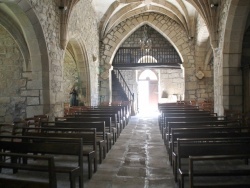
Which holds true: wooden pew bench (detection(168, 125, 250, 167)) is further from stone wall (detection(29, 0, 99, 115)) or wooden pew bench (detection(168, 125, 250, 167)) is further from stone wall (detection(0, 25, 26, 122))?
stone wall (detection(0, 25, 26, 122))

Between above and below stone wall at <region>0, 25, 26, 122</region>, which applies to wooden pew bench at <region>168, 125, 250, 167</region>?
below

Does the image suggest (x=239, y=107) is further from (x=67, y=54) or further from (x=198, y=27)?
(x=67, y=54)

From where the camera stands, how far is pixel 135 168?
4082 mm

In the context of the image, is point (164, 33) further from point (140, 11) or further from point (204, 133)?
point (204, 133)

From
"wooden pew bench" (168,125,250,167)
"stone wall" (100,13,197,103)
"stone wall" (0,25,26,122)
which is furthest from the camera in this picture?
"stone wall" (100,13,197,103)

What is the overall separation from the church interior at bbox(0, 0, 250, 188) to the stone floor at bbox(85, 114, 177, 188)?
0.05 ft

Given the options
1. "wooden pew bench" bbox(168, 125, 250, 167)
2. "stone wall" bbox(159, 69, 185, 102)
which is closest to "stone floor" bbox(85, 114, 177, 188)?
"wooden pew bench" bbox(168, 125, 250, 167)

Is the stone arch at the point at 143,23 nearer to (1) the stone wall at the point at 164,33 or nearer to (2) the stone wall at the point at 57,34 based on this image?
(1) the stone wall at the point at 164,33

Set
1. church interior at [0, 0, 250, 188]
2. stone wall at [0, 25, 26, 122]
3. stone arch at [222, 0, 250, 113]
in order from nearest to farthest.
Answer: church interior at [0, 0, 250, 188]
stone arch at [222, 0, 250, 113]
stone wall at [0, 25, 26, 122]

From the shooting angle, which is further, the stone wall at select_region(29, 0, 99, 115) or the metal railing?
the metal railing

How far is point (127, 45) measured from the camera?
52.6 ft

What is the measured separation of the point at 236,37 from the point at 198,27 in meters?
5.81

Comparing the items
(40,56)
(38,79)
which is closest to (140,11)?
(40,56)

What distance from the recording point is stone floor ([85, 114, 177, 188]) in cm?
339
